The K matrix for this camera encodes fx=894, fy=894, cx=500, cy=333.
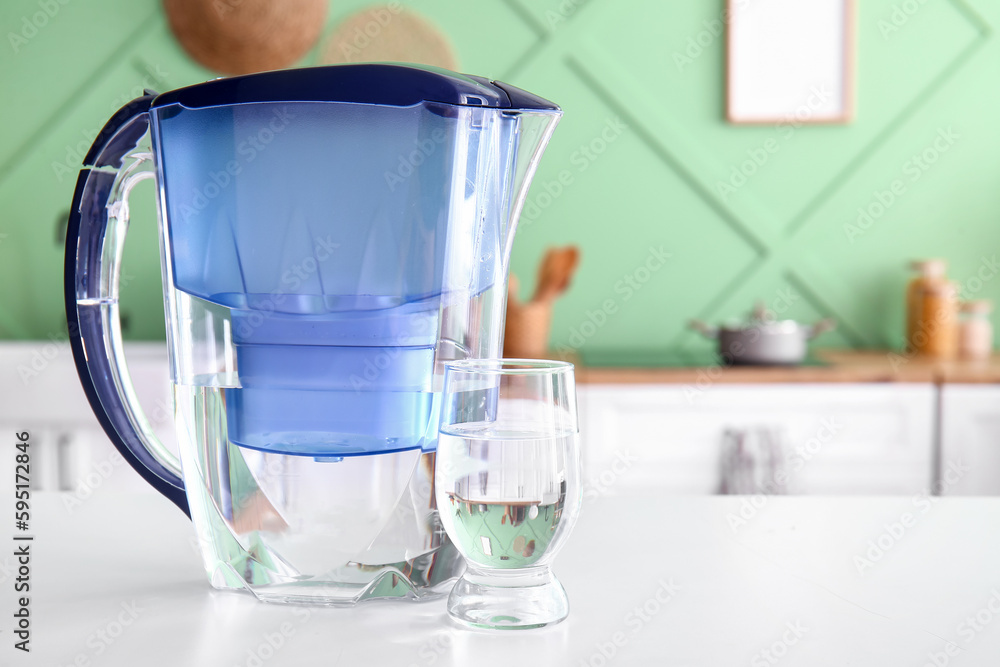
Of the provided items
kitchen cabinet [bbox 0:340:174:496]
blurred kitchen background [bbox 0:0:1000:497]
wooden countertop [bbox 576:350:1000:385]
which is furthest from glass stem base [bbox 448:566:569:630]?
blurred kitchen background [bbox 0:0:1000:497]

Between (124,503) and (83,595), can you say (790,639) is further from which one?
(124,503)

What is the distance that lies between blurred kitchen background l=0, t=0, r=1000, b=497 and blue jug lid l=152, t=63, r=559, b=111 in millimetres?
1817

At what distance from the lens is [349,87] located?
432mm

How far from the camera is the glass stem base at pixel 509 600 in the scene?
40cm

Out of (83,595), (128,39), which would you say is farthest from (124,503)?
(128,39)

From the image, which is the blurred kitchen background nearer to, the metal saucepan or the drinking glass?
the metal saucepan

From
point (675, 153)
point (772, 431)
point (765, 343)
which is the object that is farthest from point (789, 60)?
point (772, 431)

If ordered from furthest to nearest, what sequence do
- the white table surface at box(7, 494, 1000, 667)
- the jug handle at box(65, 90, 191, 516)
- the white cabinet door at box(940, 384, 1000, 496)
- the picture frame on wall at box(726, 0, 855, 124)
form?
the picture frame on wall at box(726, 0, 855, 124) < the white cabinet door at box(940, 384, 1000, 496) < the jug handle at box(65, 90, 191, 516) < the white table surface at box(7, 494, 1000, 667)

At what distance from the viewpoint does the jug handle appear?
481 millimetres

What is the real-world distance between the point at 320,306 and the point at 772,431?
1.54m

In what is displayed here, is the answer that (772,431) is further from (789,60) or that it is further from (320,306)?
(320,306)

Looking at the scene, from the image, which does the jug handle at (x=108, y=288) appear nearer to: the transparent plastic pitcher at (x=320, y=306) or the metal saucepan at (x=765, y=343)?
the transparent plastic pitcher at (x=320, y=306)

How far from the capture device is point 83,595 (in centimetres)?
45

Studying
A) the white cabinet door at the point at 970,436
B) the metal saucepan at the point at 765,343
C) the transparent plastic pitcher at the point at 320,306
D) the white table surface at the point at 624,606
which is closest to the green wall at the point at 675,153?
the metal saucepan at the point at 765,343
